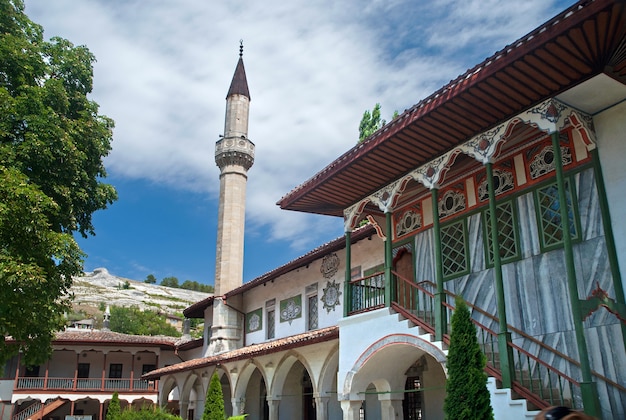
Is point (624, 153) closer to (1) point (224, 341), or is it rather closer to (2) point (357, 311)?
(2) point (357, 311)

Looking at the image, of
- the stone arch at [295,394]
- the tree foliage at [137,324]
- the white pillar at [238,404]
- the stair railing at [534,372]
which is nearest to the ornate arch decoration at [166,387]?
the white pillar at [238,404]

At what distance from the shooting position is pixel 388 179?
33.1 ft

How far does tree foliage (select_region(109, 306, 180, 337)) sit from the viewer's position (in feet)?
194

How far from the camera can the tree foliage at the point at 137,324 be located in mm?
59062

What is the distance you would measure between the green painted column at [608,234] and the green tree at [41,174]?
25.9 feet

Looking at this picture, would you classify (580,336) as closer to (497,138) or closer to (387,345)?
(497,138)

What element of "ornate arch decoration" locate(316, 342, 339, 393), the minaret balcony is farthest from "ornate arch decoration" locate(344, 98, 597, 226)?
the minaret balcony

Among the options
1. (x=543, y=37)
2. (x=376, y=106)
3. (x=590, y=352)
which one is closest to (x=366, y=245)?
(x=590, y=352)

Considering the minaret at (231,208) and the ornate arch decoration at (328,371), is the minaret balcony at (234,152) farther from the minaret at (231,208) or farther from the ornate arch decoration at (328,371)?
the ornate arch decoration at (328,371)

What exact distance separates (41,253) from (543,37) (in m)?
7.82

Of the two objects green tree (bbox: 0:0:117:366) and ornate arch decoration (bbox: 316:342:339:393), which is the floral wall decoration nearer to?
ornate arch decoration (bbox: 316:342:339:393)

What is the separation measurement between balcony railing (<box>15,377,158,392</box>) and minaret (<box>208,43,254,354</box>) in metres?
8.14

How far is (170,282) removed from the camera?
10406 centimetres

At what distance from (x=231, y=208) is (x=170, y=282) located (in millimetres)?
84451
